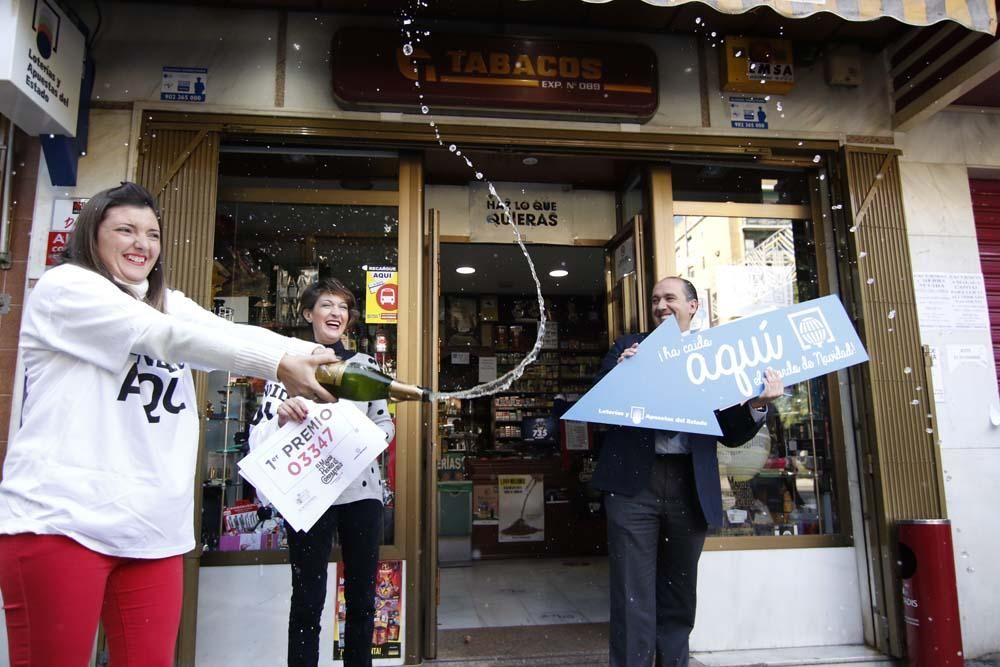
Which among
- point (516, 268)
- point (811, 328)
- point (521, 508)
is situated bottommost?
point (521, 508)

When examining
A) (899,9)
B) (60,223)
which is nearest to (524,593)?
(60,223)

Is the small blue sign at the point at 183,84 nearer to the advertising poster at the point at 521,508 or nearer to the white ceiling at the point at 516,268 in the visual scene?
the white ceiling at the point at 516,268

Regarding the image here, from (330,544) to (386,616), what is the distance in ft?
3.35

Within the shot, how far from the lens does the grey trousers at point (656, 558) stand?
8.87ft

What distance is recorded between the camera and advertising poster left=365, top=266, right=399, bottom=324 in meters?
3.71

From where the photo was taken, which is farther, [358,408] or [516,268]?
[516,268]

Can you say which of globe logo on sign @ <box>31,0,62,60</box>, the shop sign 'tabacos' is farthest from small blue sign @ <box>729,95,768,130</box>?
globe logo on sign @ <box>31,0,62,60</box>

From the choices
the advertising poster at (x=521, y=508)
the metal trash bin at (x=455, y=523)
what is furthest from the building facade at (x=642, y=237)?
the advertising poster at (x=521, y=508)

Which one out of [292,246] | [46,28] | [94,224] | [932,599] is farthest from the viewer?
[292,246]

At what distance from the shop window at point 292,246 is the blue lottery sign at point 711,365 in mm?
1536

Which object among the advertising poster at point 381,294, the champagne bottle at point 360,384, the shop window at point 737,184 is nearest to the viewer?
the champagne bottle at point 360,384

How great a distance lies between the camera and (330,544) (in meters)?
2.62

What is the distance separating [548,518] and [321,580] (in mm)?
4100

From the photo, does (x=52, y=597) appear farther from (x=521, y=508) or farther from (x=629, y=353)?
(x=521, y=508)
